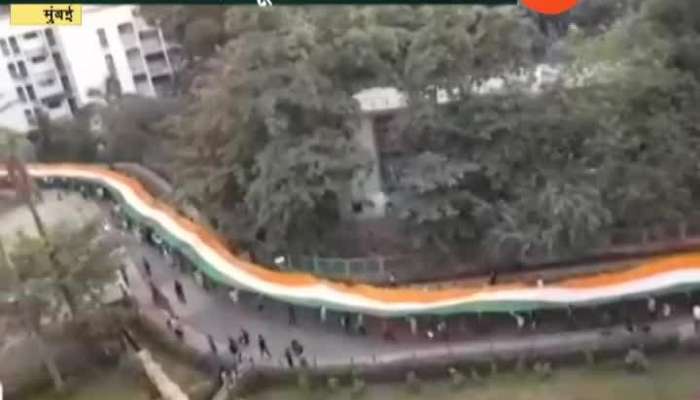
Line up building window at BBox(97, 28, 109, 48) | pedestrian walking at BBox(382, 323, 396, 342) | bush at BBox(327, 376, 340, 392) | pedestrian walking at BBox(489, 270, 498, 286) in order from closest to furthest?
1. bush at BBox(327, 376, 340, 392)
2. pedestrian walking at BBox(382, 323, 396, 342)
3. pedestrian walking at BBox(489, 270, 498, 286)
4. building window at BBox(97, 28, 109, 48)

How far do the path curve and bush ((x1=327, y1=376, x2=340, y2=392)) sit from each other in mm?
647

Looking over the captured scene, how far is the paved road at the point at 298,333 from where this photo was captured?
8.27 m

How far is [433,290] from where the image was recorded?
8.73 meters

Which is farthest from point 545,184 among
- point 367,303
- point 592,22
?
point 592,22

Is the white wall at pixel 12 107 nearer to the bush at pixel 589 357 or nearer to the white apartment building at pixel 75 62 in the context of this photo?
the white apartment building at pixel 75 62

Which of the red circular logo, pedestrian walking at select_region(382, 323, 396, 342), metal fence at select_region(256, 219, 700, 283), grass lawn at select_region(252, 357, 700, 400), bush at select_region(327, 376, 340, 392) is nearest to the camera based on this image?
the red circular logo

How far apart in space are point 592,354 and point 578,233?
1.08 meters

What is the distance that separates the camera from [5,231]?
11.3m

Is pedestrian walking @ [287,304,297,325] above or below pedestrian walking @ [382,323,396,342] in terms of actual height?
above

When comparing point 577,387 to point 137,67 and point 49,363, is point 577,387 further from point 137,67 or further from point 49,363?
point 137,67

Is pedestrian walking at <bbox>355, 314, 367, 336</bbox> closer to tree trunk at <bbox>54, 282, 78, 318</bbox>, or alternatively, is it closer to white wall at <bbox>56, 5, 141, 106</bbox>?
tree trunk at <bbox>54, 282, 78, 318</bbox>

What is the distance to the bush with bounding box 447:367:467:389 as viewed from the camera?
806cm

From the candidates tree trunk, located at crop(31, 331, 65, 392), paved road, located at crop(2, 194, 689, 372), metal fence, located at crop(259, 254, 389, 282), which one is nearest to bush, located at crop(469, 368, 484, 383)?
paved road, located at crop(2, 194, 689, 372)

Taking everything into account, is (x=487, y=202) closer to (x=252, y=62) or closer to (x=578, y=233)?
(x=578, y=233)
